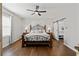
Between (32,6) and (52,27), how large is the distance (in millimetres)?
525

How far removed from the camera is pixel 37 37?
236 centimetres

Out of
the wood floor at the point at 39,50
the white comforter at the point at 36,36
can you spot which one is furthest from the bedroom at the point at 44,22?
the white comforter at the point at 36,36

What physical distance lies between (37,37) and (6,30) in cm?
63

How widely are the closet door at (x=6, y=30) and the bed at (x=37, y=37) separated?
0.28 m

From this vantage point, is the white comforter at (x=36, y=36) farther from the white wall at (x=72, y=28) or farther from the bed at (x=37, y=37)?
the white wall at (x=72, y=28)

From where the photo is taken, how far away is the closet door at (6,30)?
194cm

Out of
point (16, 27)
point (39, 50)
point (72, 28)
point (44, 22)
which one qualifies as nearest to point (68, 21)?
point (72, 28)

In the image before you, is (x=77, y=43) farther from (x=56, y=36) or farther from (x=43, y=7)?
(x=43, y=7)

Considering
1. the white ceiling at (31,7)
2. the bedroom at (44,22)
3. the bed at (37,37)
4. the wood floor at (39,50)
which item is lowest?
the wood floor at (39,50)

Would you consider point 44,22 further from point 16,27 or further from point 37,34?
point 16,27

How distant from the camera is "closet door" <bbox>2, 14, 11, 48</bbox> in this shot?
6.38 feet

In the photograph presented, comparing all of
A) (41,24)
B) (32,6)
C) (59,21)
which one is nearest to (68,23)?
(59,21)

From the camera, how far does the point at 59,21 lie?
2207 mm

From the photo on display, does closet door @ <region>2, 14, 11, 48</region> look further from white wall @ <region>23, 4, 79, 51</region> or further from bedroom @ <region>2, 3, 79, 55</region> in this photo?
white wall @ <region>23, 4, 79, 51</region>
